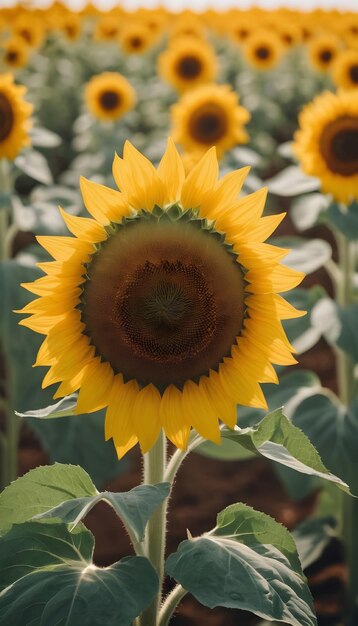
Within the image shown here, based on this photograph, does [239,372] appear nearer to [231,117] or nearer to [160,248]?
[160,248]

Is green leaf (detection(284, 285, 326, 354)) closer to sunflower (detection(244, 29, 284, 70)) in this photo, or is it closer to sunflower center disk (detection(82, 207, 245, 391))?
sunflower center disk (detection(82, 207, 245, 391))

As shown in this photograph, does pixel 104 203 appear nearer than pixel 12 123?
Yes

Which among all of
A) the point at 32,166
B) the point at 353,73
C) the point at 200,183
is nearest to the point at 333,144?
the point at 32,166

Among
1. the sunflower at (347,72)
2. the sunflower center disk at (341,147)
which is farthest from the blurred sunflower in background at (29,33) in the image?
the sunflower center disk at (341,147)

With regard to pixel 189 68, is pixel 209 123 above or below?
below

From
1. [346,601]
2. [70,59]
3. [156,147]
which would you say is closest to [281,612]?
[346,601]

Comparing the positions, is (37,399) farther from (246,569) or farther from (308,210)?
(246,569)
